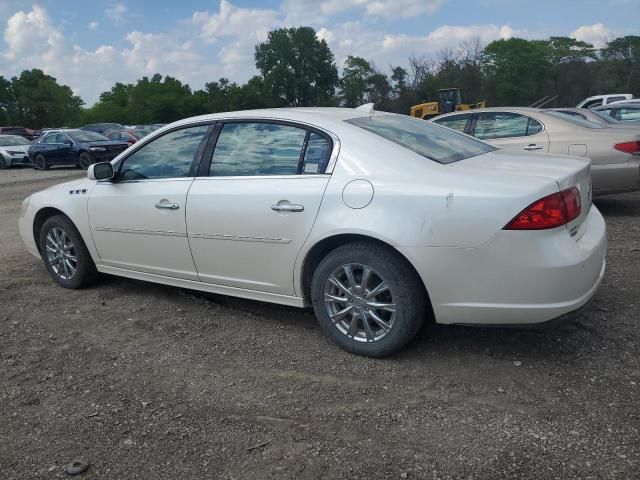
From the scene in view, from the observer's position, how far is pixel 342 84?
7850cm

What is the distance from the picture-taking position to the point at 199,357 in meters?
3.76

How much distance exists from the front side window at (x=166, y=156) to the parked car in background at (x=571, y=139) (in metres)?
4.29

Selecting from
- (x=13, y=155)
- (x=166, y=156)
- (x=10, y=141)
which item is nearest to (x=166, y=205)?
(x=166, y=156)

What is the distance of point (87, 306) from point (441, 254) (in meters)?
3.06

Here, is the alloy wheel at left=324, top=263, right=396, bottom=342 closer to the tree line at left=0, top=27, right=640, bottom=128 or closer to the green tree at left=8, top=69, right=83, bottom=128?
the tree line at left=0, top=27, right=640, bottom=128

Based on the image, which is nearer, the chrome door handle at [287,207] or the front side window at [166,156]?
the chrome door handle at [287,207]

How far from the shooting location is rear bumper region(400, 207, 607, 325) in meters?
3.04

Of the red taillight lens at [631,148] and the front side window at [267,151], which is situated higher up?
the front side window at [267,151]

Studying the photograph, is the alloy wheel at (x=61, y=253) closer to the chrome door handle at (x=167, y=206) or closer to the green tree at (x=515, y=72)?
the chrome door handle at (x=167, y=206)

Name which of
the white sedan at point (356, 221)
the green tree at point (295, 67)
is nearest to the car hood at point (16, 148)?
the white sedan at point (356, 221)

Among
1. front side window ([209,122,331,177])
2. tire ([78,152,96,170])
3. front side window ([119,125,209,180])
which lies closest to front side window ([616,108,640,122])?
front side window ([209,122,331,177])

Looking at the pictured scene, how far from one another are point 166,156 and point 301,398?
2.27m

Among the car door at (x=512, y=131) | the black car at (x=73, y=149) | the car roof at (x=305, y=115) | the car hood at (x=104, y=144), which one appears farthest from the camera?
the car hood at (x=104, y=144)

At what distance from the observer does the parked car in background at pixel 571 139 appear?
729 cm
